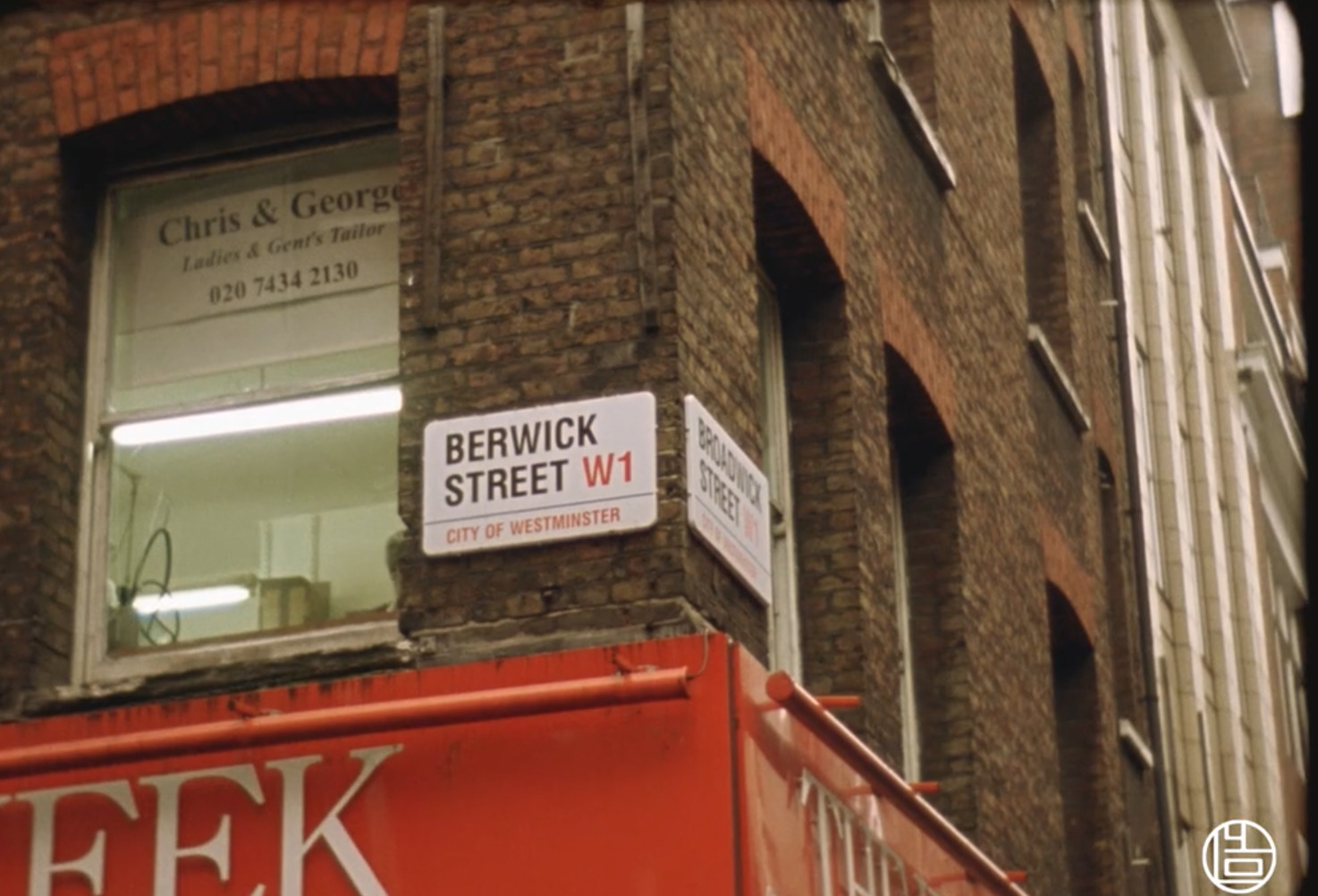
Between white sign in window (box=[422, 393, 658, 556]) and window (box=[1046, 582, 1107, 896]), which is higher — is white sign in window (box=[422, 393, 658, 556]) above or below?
below

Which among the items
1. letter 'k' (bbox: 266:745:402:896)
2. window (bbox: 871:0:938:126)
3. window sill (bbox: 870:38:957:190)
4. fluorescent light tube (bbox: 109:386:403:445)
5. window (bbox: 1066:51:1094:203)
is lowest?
letter 'k' (bbox: 266:745:402:896)

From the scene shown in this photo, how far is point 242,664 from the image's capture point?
8.05m

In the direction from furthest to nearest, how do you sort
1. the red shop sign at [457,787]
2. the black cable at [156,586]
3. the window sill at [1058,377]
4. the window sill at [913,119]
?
the window sill at [1058,377]
the window sill at [913,119]
the black cable at [156,586]
the red shop sign at [457,787]

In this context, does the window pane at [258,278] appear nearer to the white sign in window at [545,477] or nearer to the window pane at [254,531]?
the window pane at [254,531]

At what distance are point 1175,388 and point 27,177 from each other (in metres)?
13.7

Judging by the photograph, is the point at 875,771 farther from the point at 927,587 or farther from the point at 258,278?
the point at 927,587

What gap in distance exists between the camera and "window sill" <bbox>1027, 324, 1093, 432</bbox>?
14109mm

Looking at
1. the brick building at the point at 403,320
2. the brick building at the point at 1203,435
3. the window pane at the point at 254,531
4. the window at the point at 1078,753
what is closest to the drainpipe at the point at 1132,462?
the brick building at the point at 1203,435

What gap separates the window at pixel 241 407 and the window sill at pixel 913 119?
3.08 meters

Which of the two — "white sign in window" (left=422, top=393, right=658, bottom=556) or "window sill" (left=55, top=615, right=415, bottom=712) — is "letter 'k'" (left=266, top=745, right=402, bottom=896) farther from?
"white sign in window" (left=422, top=393, right=658, bottom=556)

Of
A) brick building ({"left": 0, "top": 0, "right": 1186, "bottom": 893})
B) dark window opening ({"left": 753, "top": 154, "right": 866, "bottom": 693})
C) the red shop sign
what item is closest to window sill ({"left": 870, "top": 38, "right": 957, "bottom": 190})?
brick building ({"left": 0, "top": 0, "right": 1186, "bottom": 893})

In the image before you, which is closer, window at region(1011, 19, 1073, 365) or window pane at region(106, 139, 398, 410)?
window pane at region(106, 139, 398, 410)

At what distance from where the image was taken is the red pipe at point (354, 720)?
23.2 feet

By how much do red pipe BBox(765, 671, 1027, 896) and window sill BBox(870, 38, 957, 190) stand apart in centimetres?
359
